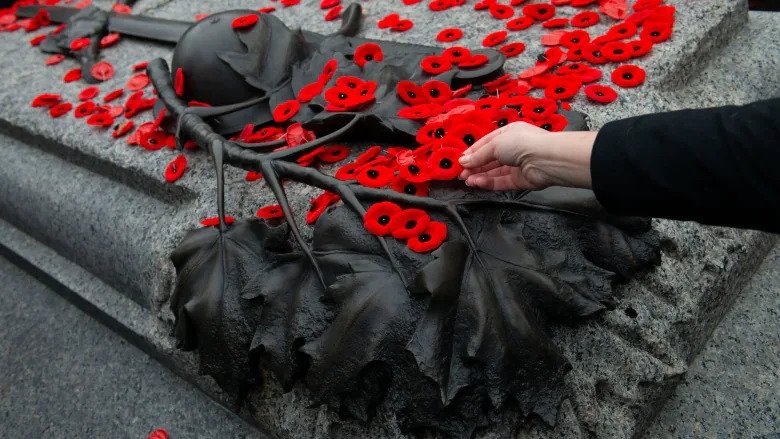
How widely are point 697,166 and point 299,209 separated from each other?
130 centimetres

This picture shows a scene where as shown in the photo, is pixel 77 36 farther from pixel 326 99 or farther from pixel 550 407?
pixel 550 407

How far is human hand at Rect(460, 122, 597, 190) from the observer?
1.33 metres

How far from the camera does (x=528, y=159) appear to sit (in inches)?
57.0

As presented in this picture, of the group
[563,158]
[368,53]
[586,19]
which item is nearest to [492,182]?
[563,158]

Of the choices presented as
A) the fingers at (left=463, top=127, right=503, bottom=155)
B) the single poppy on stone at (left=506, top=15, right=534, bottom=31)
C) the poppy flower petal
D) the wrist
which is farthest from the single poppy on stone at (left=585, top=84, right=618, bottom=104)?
the poppy flower petal

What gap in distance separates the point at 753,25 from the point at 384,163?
1.74 meters

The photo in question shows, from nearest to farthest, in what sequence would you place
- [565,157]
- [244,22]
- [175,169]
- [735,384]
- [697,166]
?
[697,166], [565,157], [735,384], [175,169], [244,22]

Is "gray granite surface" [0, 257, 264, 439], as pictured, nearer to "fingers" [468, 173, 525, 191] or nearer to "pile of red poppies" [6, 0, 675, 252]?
"pile of red poppies" [6, 0, 675, 252]

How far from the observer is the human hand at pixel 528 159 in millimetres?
1333

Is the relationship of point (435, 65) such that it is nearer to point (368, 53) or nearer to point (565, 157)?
point (368, 53)

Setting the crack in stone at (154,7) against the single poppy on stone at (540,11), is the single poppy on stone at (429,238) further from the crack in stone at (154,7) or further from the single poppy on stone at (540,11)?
the crack in stone at (154,7)

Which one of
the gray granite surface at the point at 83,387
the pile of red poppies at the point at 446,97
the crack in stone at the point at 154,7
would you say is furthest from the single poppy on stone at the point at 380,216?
the crack in stone at the point at 154,7

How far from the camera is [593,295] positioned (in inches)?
64.5

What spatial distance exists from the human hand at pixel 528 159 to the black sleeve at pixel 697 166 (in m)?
0.08
